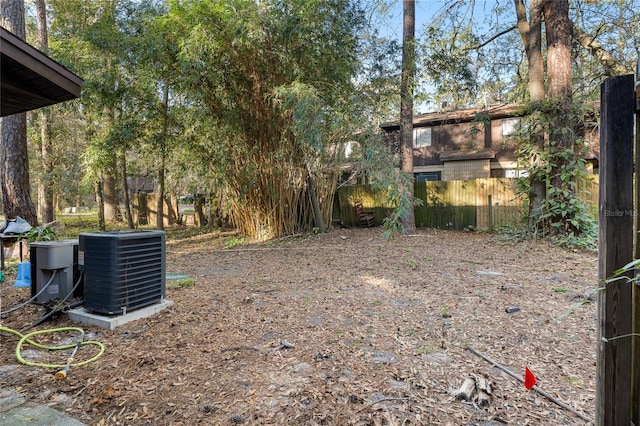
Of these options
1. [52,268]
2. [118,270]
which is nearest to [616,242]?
[118,270]

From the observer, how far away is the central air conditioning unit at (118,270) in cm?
262

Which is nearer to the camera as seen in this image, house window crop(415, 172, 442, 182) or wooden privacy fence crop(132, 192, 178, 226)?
wooden privacy fence crop(132, 192, 178, 226)

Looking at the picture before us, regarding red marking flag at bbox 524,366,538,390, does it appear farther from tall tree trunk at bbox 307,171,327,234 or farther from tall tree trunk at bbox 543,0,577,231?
tall tree trunk at bbox 307,171,327,234

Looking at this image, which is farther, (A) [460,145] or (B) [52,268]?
(A) [460,145]

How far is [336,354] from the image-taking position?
2.21 meters

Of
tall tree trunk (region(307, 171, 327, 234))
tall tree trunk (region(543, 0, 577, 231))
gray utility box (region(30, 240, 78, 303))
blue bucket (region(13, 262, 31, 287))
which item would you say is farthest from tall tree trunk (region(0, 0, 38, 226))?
tall tree trunk (region(543, 0, 577, 231))

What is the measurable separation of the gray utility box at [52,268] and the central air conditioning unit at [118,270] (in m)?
0.15

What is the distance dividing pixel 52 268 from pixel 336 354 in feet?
7.87

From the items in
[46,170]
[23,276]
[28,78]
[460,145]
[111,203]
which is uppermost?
[460,145]

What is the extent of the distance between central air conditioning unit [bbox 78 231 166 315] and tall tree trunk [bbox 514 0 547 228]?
6.37 m

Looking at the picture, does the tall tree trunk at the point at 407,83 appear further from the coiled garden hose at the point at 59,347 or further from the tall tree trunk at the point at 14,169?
the tall tree trunk at the point at 14,169

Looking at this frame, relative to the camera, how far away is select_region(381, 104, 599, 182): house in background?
43.0 ft

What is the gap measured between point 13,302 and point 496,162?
564 inches

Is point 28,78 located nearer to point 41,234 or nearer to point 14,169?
point 41,234
